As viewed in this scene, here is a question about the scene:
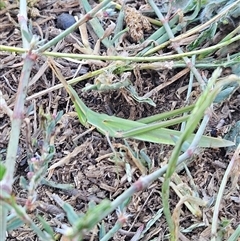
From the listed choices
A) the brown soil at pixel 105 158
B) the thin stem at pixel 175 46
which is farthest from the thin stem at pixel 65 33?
the thin stem at pixel 175 46

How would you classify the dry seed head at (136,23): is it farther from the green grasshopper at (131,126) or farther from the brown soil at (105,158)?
the green grasshopper at (131,126)

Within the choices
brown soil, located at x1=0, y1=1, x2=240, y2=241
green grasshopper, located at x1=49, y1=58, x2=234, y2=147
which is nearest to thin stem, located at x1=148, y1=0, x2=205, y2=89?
brown soil, located at x1=0, y1=1, x2=240, y2=241

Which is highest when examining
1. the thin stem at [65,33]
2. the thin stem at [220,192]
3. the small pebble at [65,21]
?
the thin stem at [65,33]

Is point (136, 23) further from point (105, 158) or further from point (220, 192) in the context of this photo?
point (220, 192)

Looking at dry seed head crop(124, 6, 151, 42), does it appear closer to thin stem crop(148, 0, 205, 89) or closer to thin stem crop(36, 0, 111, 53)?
thin stem crop(148, 0, 205, 89)

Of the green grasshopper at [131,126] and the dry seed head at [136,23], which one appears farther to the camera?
the dry seed head at [136,23]

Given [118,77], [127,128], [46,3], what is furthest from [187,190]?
[46,3]
